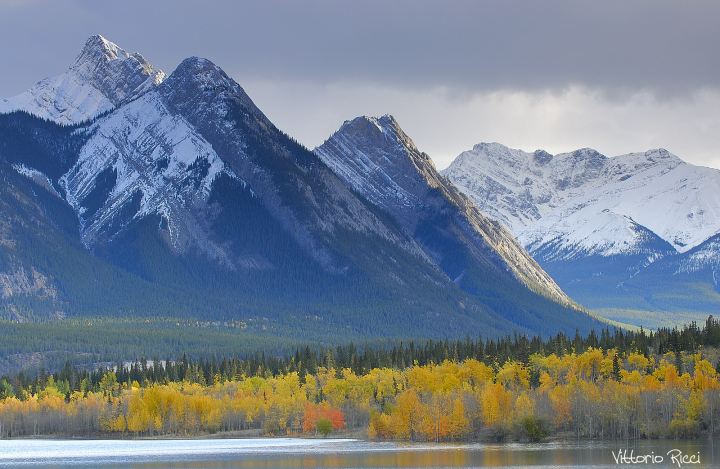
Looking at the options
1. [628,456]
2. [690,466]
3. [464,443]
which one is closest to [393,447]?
[464,443]

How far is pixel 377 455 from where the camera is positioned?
535ft

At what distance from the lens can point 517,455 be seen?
156125mm

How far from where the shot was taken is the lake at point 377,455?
145375 mm

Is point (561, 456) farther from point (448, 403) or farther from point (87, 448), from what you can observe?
point (87, 448)

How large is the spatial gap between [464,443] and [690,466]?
164ft

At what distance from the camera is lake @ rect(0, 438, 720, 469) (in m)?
145
